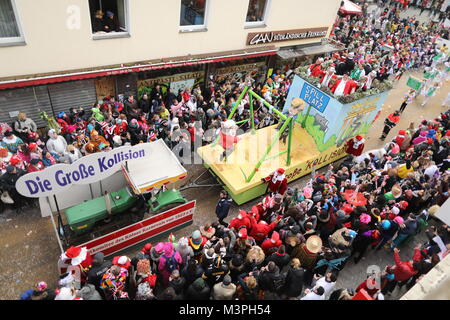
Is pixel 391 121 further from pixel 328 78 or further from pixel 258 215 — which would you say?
pixel 258 215

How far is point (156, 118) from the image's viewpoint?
10.4 m

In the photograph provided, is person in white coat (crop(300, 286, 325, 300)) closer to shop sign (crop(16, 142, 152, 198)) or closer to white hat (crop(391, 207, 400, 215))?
white hat (crop(391, 207, 400, 215))

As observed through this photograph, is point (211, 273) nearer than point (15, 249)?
Yes

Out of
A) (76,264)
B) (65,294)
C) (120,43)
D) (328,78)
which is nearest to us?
(65,294)

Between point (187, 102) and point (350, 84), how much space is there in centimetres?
597

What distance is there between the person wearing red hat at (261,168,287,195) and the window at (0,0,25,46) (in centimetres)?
801

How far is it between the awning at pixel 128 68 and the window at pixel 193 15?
1052mm

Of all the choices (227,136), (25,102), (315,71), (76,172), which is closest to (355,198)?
(227,136)

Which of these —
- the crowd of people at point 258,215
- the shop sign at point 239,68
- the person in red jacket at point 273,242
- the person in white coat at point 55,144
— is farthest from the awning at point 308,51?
the person in white coat at point 55,144

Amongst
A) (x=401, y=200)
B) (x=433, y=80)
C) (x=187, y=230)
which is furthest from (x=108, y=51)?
(x=433, y=80)

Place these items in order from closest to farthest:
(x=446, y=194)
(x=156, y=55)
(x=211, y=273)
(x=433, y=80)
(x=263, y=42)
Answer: (x=211, y=273)
(x=446, y=194)
(x=156, y=55)
(x=263, y=42)
(x=433, y=80)

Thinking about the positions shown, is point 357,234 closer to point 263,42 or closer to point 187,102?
point 187,102

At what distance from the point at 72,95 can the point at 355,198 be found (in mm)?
9593

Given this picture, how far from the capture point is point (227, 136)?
9406 mm
